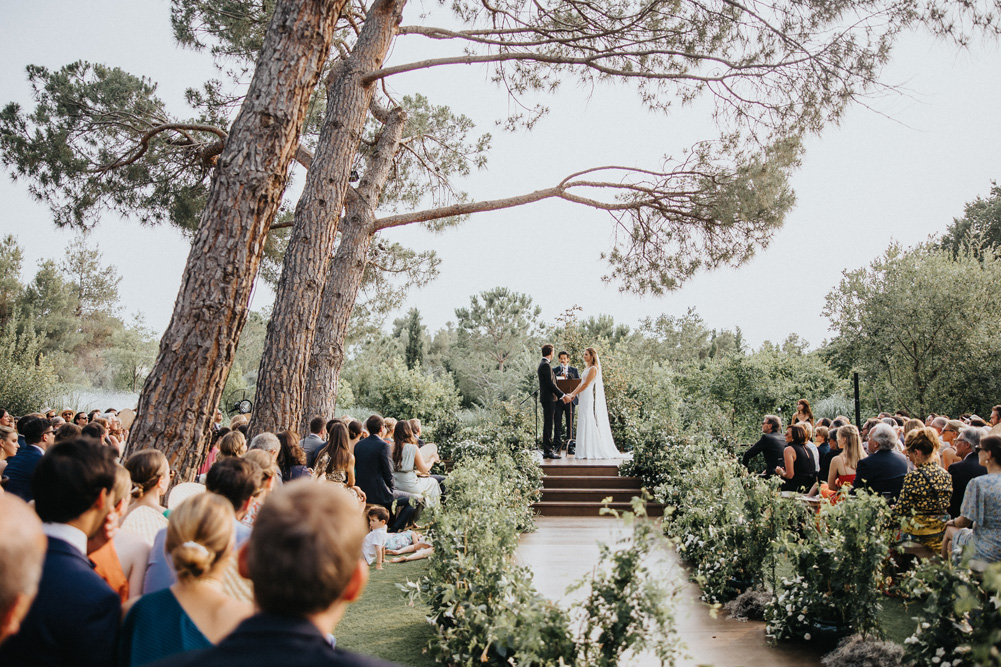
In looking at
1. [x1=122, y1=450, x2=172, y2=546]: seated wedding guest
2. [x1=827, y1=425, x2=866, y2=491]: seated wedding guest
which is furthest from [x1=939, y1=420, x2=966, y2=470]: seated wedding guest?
[x1=122, y1=450, x2=172, y2=546]: seated wedding guest

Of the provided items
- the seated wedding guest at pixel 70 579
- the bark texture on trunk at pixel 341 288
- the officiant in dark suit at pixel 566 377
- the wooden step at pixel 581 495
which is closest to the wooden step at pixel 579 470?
the wooden step at pixel 581 495

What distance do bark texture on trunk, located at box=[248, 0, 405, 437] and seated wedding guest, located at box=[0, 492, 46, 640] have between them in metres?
5.77

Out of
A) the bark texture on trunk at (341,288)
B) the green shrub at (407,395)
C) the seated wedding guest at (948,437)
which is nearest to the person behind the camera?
the seated wedding guest at (948,437)

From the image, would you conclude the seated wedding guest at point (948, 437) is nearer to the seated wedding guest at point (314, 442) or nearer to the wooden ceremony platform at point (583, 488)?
the wooden ceremony platform at point (583, 488)

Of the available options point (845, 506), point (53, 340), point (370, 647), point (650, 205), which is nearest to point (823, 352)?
point (650, 205)

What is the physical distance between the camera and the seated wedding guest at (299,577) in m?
0.96

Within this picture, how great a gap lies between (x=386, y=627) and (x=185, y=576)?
11.1 feet

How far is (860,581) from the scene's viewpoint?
3.98 m

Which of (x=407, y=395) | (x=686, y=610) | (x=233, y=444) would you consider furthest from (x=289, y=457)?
(x=407, y=395)

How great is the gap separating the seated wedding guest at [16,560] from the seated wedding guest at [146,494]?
1.78m

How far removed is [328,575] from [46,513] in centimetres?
126

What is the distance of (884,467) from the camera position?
18.6 feet

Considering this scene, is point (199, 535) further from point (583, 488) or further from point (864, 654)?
point (583, 488)

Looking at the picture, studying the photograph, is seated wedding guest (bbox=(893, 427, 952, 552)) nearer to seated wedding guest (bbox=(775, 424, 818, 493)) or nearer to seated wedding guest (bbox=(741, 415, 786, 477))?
seated wedding guest (bbox=(775, 424, 818, 493))
